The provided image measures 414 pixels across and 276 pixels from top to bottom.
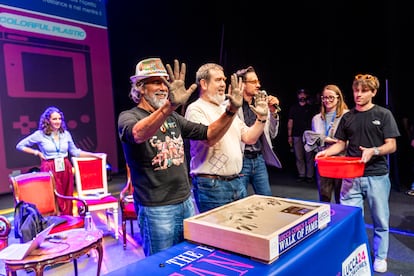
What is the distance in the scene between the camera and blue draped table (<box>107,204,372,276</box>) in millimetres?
974

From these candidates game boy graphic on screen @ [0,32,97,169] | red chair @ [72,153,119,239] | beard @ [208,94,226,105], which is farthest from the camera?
game boy graphic on screen @ [0,32,97,169]

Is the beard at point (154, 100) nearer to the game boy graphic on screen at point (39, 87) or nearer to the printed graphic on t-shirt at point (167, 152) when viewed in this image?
the printed graphic on t-shirt at point (167, 152)

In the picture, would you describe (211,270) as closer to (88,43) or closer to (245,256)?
(245,256)

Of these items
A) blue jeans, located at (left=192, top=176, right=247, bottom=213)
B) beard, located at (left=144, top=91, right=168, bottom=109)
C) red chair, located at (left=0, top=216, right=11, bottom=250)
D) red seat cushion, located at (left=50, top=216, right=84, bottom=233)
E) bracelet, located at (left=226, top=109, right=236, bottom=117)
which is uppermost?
beard, located at (left=144, top=91, right=168, bottom=109)

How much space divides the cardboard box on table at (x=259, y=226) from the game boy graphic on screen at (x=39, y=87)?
5.56m

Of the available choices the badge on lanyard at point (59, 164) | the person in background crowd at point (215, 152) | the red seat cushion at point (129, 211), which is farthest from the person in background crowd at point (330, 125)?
the badge on lanyard at point (59, 164)

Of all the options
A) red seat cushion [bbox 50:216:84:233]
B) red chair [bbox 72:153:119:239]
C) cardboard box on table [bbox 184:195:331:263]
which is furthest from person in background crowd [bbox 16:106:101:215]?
cardboard box on table [bbox 184:195:331:263]

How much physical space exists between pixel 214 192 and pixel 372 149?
1172 mm

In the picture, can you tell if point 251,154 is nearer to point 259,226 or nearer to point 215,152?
point 215,152

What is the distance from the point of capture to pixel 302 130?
622cm

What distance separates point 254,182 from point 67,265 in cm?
185

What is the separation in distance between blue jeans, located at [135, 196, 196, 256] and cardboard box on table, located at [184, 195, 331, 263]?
310 millimetres

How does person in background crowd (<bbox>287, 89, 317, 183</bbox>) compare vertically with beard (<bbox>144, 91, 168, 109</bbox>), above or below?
below

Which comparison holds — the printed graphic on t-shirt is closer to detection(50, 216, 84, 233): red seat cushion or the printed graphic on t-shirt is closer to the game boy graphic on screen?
detection(50, 216, 84, 233): red seat cushion
